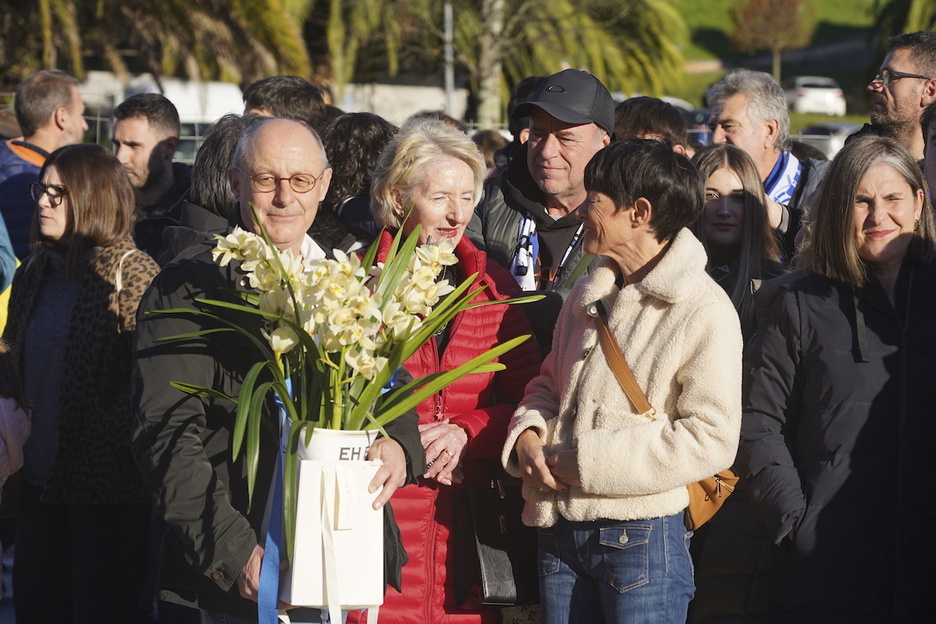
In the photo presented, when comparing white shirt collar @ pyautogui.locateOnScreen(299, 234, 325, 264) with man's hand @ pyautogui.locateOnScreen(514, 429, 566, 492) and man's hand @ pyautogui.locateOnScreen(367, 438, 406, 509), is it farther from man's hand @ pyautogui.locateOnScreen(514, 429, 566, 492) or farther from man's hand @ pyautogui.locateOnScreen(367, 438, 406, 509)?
man's hand @ pyautogui.locateOnScreen(514, 429, 566, 492)

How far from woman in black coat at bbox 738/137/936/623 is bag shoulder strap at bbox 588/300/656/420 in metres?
0.54

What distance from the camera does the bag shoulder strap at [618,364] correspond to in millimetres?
2908

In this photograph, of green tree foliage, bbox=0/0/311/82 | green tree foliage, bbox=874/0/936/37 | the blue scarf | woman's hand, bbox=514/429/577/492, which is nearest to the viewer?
woman's hand, bbox=514/429/577/492

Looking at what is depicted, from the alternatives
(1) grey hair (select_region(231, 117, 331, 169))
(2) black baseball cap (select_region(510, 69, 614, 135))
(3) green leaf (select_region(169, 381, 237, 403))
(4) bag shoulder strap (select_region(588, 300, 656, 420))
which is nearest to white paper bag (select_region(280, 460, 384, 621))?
(3) green leaf (select_region(169, 381, 237, 403))

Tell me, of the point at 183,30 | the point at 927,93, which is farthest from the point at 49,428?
the point at 183,30

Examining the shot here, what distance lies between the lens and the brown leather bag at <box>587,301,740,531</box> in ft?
9.57

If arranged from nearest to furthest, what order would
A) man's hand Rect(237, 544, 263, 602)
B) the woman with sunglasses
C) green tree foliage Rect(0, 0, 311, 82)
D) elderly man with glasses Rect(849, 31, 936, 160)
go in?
1. man's hand Rect(237, 544, 263, 602)
2. the woman with sunglasses
3. elderly man with glasses Rect(849, 31, 936, 160)
4. green tree foliage Rect(0, 0, 311, 82)

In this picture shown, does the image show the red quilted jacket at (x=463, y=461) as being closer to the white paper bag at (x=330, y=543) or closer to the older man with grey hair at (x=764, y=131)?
the white paper bag at (x=330, y=543)

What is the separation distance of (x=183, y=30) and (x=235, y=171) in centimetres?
1141

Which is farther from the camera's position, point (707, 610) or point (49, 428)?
point (49, 428)

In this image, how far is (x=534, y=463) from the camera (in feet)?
9.93

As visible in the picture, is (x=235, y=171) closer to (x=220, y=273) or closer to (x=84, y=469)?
(x=220, y=273)

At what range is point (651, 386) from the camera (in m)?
2.92

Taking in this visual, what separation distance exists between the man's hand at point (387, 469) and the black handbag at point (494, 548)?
0.55m
